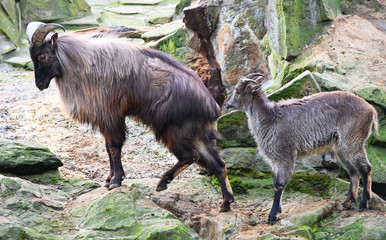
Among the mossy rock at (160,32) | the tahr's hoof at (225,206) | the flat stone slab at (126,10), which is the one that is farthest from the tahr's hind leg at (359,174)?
the flat stone slab at (126,10)

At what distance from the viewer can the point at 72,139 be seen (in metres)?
8.62

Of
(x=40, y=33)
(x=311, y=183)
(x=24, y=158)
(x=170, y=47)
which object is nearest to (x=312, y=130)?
(x=311, y=183)

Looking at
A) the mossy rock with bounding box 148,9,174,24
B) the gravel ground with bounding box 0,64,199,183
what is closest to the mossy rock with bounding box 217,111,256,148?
the gravel ground with bounding box 0,64,199,183

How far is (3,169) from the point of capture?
618 cm

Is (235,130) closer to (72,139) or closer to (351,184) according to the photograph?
(351,184)

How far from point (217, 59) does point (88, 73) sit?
388cm

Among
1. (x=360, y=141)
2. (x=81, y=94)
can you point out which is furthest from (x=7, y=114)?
(x=360, y=141)

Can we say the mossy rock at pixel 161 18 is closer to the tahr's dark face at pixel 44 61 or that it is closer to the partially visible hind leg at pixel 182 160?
the tahr's dark face at pixel 44 61

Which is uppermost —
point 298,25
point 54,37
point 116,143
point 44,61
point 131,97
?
point 54,37

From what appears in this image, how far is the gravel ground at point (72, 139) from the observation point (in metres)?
7.61

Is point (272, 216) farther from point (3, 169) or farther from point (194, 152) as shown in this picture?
point (3, 169)

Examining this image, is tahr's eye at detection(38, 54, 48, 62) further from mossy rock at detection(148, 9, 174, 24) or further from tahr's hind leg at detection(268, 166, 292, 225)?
mossy rock at detection(148, 9, 174, 24)

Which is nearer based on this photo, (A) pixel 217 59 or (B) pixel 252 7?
(B) pixel 252 7

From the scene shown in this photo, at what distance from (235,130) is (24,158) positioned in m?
Answer: 2.75
